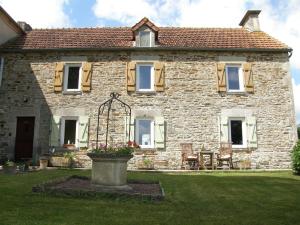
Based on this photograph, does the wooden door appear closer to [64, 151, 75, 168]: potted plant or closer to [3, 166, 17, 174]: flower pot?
[64, 151, 75, 168]: potted plant

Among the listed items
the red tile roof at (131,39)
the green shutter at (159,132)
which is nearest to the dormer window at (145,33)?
the red tile roof at (131,39)

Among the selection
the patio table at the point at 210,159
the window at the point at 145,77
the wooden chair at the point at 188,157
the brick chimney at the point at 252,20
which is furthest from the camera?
the brick chimney at the point at 252,20

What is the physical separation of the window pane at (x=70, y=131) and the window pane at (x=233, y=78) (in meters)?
7.55

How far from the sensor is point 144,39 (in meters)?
15.9

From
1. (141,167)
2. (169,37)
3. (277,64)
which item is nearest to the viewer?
(141,167)

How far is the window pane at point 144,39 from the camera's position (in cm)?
1579

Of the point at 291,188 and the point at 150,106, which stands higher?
the point at 150,106

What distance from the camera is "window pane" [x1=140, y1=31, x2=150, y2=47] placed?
15.8 meters

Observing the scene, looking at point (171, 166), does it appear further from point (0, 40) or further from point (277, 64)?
point (0, 40)

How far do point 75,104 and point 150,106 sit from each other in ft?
11.3

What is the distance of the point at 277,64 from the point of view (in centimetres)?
1545

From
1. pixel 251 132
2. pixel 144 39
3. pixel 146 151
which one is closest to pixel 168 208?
pixel 146 151

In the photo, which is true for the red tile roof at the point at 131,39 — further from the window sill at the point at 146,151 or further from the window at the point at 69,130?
the window sill at the point at 146,151

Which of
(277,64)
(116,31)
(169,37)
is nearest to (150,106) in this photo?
(169,37)
